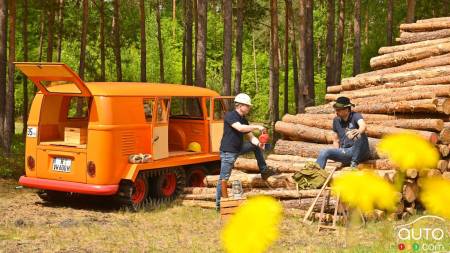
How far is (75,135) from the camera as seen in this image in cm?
998

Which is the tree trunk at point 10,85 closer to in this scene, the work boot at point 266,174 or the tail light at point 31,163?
the tail light at point 31,163

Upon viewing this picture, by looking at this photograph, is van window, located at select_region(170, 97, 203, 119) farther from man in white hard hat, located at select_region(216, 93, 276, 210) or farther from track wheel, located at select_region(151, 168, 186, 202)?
man in white hard hat, located at select_region(216, 93, 276, 210)

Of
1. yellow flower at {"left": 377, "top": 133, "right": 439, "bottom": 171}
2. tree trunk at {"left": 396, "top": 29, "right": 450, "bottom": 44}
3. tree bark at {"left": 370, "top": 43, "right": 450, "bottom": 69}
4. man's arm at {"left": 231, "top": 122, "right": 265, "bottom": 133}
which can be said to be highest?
tree trunk at {"left": 396, "top": 29, "right": 450, "bottom": 44}

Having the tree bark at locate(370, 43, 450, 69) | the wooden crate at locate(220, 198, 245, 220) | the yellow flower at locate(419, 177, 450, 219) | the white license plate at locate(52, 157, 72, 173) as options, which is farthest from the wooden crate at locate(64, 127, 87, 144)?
the yellow flower at locate(419, 177, 450, 219)

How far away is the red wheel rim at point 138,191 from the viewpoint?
10193 mm

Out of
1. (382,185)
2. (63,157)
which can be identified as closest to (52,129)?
(63,157)

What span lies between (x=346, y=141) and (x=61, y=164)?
4807 mm

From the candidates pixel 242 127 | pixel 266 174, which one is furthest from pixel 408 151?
pixel 266 174

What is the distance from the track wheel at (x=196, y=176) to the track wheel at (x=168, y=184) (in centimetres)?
41

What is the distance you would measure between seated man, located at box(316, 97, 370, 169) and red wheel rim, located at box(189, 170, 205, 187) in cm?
287

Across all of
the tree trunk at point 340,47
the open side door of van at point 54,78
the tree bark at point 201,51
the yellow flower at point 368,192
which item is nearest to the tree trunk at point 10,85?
the tree bark at point 201,51

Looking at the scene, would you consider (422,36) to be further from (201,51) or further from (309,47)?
(309,47)

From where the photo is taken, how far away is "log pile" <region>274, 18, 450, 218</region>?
10.0 m

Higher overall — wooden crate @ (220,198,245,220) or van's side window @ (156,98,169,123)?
van's side window @ (156,98,169,123)
